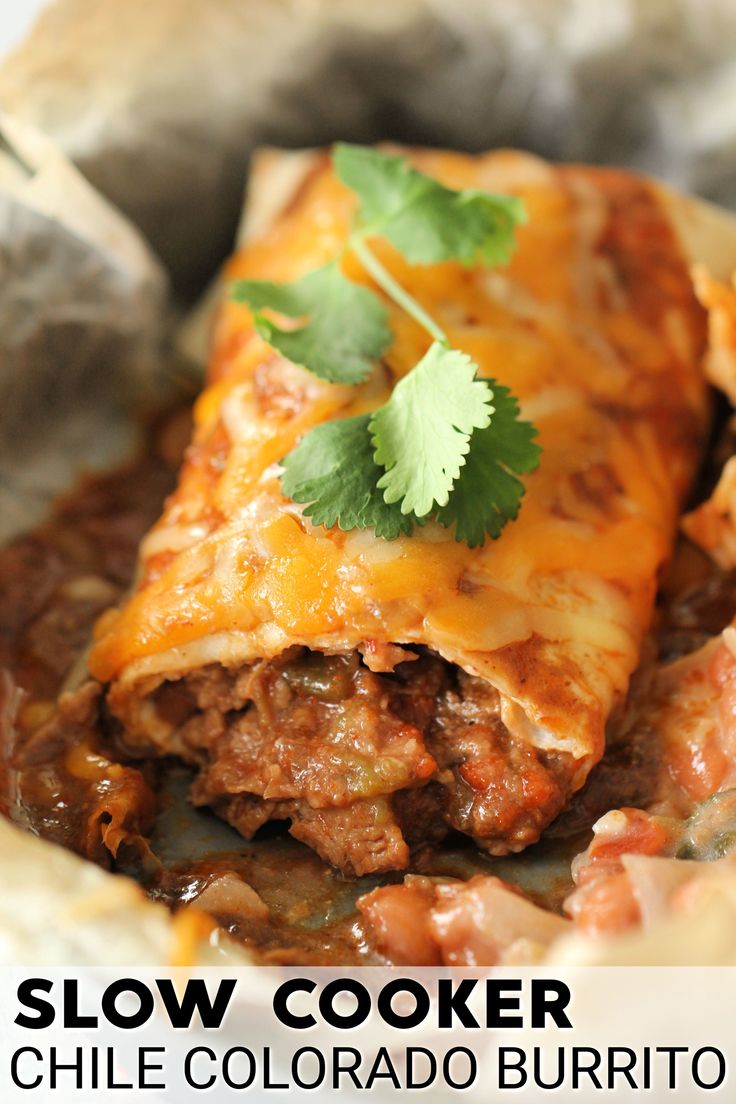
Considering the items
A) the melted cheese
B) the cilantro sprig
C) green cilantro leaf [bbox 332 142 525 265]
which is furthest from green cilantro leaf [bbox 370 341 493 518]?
green cilantro leaf [bbox 332 142 525 265]

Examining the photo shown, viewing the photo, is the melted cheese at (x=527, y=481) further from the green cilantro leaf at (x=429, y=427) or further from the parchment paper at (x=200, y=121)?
the parchment paper at (x=200, y=121)

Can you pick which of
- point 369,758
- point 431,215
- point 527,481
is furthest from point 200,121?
point 369,758

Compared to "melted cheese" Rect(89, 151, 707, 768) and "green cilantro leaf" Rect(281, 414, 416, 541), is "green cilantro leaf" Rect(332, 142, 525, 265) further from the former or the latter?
"green cilantro leaf" Rect(281, 414, 416, 541)

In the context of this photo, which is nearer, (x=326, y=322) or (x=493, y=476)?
(x=493, y=476)

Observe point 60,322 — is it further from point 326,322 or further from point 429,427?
point 429,427

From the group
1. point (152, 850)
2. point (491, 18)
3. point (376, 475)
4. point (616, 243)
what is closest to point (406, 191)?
point (616, 243)

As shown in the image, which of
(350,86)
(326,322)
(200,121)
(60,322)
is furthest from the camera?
(350,86)
